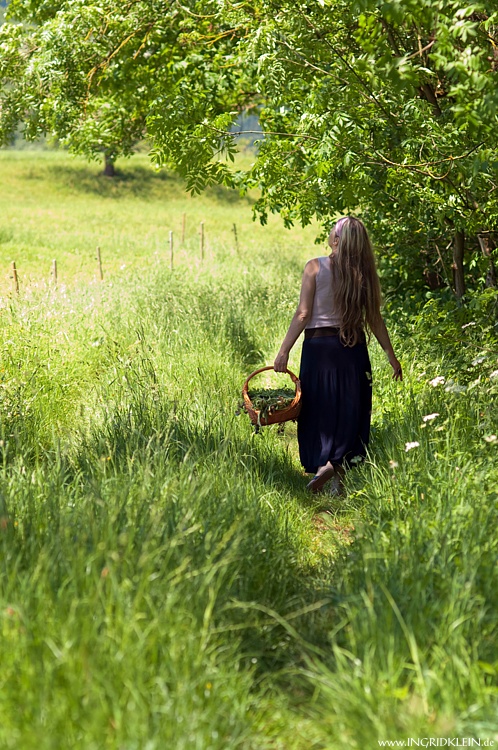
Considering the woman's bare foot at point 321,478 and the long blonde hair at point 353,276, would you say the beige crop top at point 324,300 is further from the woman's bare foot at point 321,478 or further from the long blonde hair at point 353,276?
the woman's bare foot at point 321,478

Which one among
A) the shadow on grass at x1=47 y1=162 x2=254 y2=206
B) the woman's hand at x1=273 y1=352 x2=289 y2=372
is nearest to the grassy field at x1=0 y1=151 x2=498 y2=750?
the woman's hand at x1=273 y1=352 x2=289 y2=372

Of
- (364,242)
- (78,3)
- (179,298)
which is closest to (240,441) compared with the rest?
(364,242)

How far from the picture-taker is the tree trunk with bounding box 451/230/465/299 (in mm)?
8016

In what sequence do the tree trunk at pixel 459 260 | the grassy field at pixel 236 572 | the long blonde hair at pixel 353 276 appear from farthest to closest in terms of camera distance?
1. the tree trunk at pixel 459 260
2. the long blonde hair at pixel 353 276
3. the grassy field at pixel 236 572

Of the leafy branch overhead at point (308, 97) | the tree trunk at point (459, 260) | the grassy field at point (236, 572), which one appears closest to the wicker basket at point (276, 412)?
the grassy field at point (236, 572)

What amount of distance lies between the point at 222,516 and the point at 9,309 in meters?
5.59

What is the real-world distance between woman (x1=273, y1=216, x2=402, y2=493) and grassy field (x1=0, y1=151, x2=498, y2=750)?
27 cm

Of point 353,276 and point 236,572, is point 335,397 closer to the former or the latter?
point 353,276

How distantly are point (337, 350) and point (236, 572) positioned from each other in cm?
279

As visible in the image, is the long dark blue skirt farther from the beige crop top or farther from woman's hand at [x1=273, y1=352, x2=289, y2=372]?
woman's hand at [x1=273, y1=352, x2=289, y2=372]

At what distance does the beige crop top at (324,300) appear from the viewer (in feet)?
19.2

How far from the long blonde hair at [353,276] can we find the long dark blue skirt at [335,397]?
20 centimetres

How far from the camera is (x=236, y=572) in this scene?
137 inches

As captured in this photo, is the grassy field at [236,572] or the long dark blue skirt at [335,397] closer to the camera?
the grassy field at [236,572]
